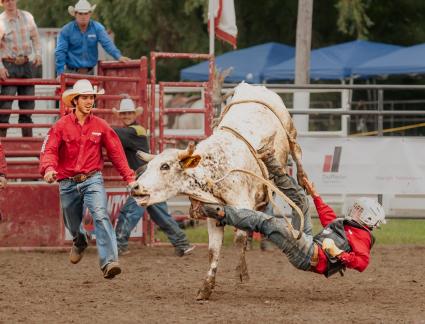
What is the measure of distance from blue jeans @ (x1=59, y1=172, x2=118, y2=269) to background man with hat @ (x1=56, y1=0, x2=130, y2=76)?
322 cm

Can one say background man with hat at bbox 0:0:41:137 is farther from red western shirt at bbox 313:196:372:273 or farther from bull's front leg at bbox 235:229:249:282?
red western shirt at bbox 313:196:372:273

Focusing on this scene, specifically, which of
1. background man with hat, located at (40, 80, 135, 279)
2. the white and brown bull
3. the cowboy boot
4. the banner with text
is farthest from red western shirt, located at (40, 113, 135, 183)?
the banner with text

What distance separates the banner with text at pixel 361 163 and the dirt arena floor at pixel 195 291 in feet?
4.39

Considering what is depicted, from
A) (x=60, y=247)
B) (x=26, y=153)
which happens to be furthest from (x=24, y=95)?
(x=60, y=247)

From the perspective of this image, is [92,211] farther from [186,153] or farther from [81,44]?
[81,44]

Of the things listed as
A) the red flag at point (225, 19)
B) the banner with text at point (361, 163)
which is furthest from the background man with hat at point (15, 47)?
the banner with text at point (361, 163)

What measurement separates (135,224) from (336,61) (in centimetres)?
1096

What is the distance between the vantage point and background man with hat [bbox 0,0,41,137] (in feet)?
41.8

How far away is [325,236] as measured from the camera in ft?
28.2

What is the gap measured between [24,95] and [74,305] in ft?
15.0

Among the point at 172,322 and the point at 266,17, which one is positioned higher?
the point at 266,17

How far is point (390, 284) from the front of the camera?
987 cm

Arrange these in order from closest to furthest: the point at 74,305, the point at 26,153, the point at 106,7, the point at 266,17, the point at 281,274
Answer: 1. the point at 74,305
2. the point at 281,274
3. the point at 26,153
4. the point at 106,7
5. the point at 266,17

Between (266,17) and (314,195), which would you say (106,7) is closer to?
(266,17)
